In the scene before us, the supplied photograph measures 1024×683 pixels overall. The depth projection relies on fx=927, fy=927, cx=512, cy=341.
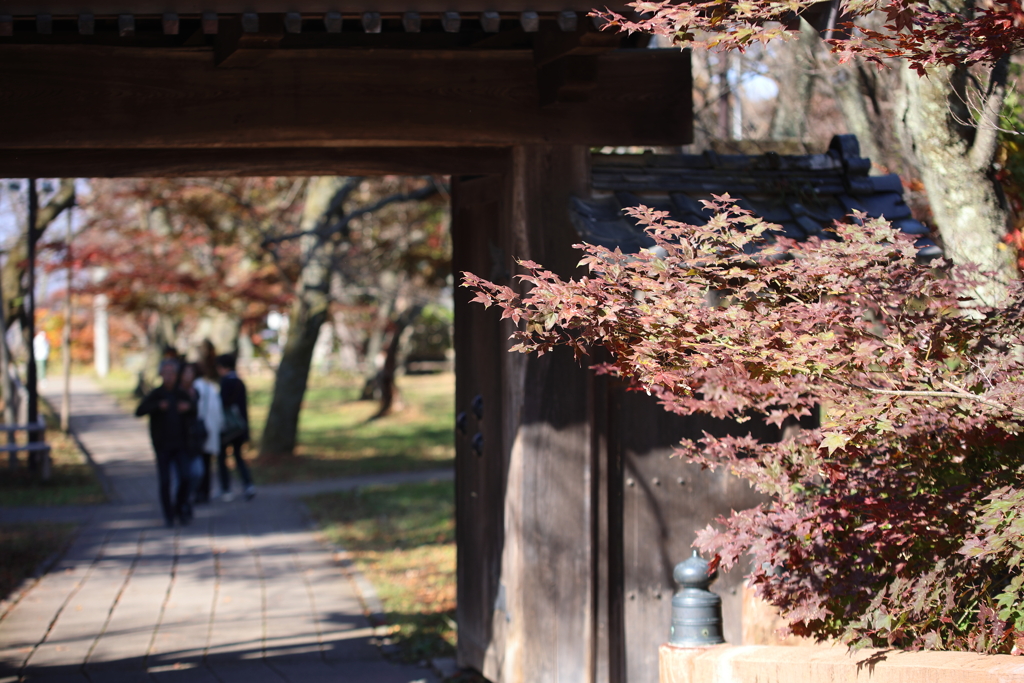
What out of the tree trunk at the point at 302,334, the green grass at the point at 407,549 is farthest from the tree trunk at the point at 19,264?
the green grass at the point at 407,549

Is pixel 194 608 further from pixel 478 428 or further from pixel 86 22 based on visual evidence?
pixel 86 22

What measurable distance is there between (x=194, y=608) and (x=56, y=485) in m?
7.29

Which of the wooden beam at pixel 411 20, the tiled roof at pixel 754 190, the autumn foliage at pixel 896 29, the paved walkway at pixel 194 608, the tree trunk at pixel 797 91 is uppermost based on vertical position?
the tree trunk at pixel 797 91

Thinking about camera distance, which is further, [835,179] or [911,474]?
[835,179]

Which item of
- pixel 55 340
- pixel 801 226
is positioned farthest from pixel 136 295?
pixel 55 340

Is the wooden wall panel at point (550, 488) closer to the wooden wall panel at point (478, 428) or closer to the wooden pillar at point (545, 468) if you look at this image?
the wooden pillar at point (545, 468)

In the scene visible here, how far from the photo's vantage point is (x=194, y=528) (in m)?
10.3

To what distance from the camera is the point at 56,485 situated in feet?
43.3

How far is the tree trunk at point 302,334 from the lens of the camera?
49.4 ft

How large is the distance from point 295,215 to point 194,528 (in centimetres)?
1086

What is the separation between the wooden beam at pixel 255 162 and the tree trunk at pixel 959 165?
7.25 ft

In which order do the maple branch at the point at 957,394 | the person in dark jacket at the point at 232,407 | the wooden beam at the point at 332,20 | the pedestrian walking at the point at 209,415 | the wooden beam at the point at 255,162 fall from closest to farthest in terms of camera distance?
the maple branch at the point at 957,394 → the wooden beam at the point at 332,20 → the wooden beam at the point at 255,162 → the pedestrian walking at the point at 209,415 → the person in dark jacket at the point at 232,407

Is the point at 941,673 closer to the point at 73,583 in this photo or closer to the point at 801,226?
the point at 801,226

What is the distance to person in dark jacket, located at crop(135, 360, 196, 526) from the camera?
988cm
